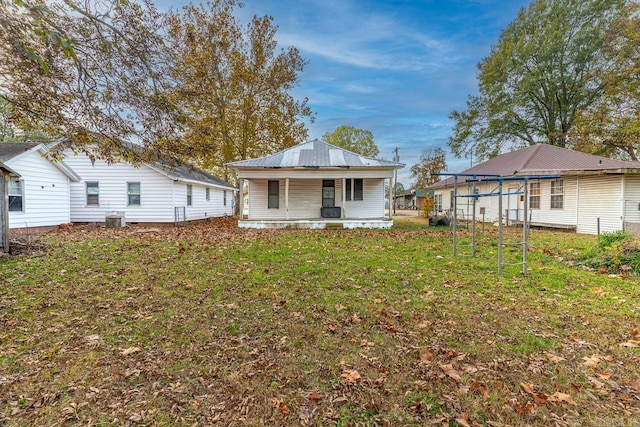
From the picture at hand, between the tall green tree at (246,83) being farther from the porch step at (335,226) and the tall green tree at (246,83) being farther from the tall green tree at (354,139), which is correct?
the tall green tree at (354,139)

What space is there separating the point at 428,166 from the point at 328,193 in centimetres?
3039

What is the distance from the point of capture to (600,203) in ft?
42.4

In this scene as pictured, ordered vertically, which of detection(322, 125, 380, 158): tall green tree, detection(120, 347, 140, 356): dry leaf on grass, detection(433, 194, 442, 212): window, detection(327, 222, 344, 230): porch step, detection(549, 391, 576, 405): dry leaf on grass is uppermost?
detection(322, 125, 380, 158): tall green tree

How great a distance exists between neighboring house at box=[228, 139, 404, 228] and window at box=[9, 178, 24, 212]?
8179mm

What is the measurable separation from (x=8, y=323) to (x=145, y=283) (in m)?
1.80

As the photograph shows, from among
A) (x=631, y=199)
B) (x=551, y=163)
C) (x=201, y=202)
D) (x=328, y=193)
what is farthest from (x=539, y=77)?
(x=201, y=202)

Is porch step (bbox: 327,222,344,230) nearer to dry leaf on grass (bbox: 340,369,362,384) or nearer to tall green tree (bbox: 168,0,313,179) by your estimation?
tall green tree (bbox: 168,0,313,179)

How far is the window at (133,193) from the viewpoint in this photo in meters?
15.5

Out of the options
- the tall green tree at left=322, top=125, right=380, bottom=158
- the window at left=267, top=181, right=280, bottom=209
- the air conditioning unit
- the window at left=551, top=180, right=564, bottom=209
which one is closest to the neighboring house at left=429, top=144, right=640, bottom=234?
the window at left=551, top=180, right=564, bottom=209

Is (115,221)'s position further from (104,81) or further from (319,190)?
(104,81)

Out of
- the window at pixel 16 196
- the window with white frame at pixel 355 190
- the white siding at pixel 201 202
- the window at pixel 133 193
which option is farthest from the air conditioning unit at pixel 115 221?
the window with white frame at pixel 355 190

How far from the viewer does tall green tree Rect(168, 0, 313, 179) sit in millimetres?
19141

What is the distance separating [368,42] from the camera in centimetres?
1398

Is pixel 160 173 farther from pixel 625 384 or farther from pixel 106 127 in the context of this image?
pixel 625 384
